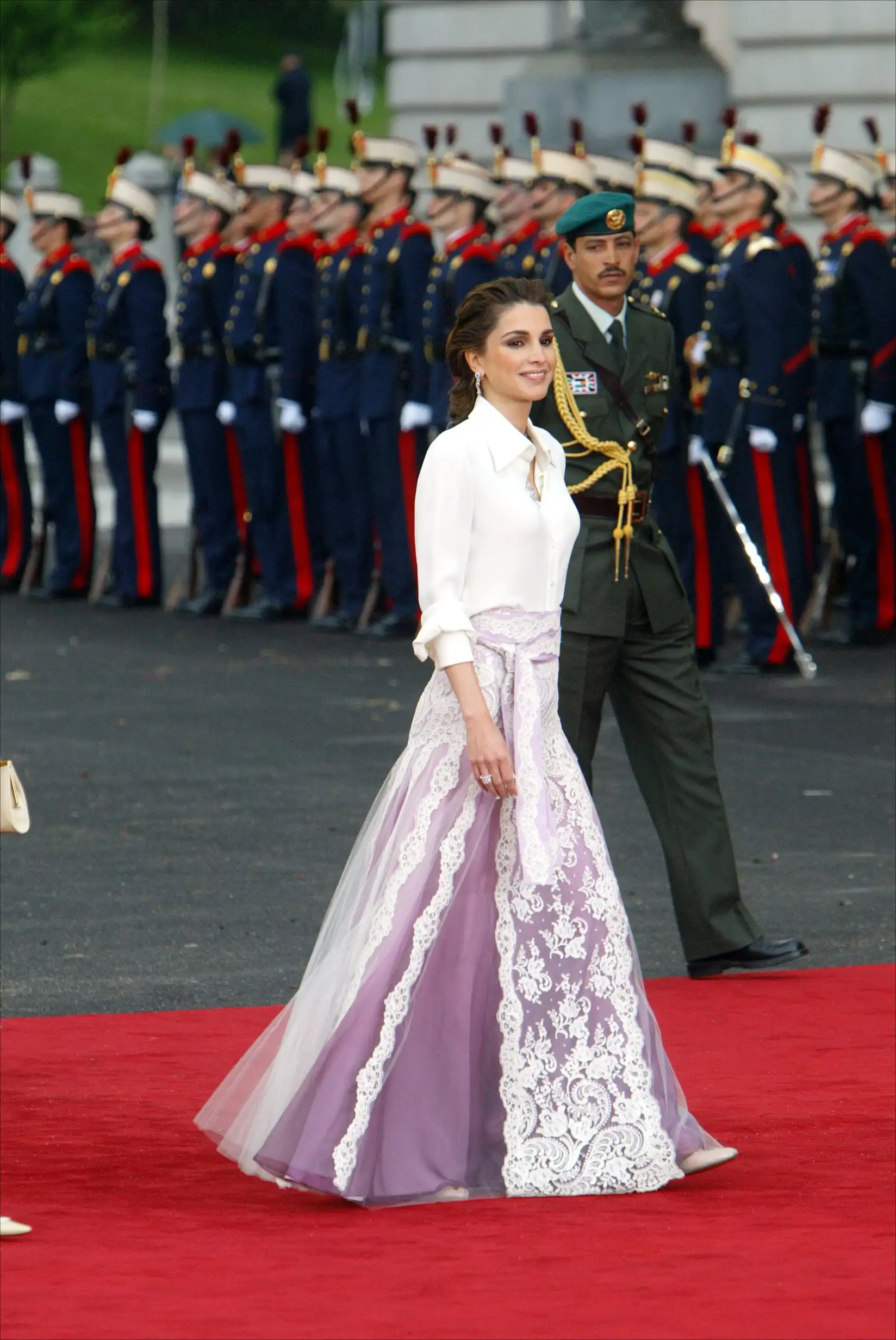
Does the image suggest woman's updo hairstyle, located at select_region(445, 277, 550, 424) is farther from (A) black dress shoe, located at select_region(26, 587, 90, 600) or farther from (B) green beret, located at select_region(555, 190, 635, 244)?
(A) black dress shoe, located at select_region(26, 587, 90, 600)

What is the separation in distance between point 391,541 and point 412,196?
64.7 inches

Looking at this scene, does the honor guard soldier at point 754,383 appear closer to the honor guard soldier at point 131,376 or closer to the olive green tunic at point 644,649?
the honor guard soldier at point 131,376

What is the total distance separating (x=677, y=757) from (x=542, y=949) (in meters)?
1.90

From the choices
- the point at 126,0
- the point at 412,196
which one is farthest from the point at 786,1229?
the point at 126,0

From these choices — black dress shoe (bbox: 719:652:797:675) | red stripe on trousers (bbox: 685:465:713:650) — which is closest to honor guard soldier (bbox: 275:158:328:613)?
red stripe on trousers (bbox: 685:465:713:650)

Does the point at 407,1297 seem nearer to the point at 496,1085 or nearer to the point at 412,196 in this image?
the point at 496,1085

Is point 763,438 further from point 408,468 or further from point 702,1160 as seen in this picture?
point 702,1160

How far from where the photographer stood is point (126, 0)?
53.4m

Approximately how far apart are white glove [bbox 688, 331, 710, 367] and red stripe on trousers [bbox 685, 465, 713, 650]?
0.49m

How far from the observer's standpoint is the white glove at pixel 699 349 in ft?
41.4

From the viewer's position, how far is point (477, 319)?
5.22m

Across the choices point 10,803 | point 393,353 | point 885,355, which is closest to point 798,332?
point 885,355

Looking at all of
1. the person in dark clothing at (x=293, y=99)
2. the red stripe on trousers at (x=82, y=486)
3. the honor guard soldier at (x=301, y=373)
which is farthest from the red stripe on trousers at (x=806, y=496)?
the person in dark clothing at (x=293, y=99)

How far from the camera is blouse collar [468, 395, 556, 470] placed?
16.9 feet
